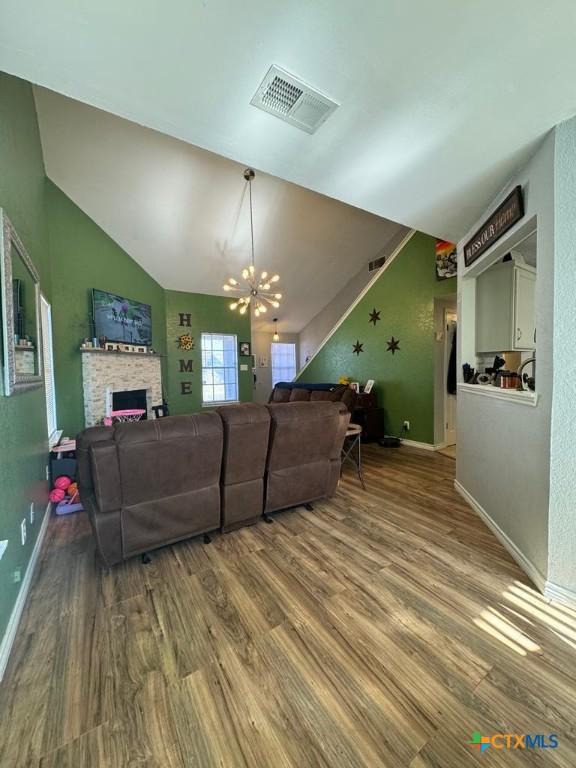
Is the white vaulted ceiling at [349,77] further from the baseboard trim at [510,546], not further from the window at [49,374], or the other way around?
the window at [49,374]

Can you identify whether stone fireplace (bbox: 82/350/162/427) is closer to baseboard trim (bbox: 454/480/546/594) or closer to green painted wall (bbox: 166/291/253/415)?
green painted wall (bbox: 166/291/253/415)

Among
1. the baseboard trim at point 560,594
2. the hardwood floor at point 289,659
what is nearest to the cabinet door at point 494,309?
the hardwood floor at point 289,659

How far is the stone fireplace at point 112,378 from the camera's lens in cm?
432

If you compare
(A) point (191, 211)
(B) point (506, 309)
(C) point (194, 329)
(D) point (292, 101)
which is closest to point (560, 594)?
(B) point (506, 309)

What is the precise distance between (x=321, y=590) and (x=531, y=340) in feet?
9.55

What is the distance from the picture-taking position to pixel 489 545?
7.36ft

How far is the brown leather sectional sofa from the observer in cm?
189

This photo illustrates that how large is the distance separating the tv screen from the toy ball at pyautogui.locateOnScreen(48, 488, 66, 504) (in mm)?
2387

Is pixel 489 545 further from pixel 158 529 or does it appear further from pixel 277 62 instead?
pixel 277 62

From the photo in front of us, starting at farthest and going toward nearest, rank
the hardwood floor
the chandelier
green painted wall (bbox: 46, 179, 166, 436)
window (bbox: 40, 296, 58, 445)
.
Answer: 1. the chandelier
2. green painted wall (bbox: 46, 179, 166, 436)
3. window (bbox: 40, 296, 58, 445)
4. the hardwood floor

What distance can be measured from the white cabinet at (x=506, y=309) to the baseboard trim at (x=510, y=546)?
4.91 ft

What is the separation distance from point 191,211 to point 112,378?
3004mm

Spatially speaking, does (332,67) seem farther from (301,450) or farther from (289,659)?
(289,659)

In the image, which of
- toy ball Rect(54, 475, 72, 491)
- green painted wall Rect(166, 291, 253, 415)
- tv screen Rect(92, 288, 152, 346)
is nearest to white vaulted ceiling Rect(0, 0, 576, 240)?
toy ball Rect(54, 475, 72, 491)
